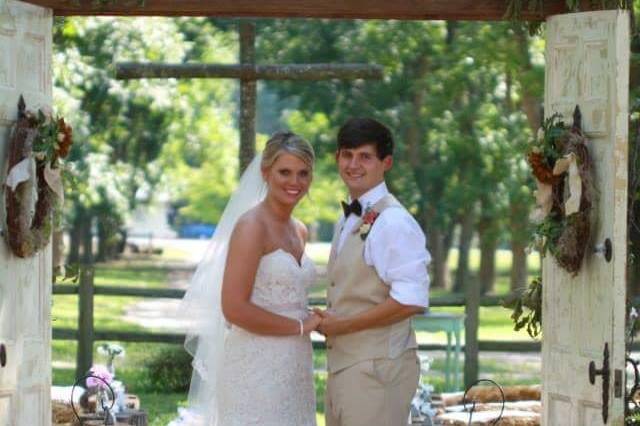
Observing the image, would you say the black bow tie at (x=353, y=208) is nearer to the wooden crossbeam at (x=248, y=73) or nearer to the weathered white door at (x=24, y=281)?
the weathered white door at (x=24, y=281)

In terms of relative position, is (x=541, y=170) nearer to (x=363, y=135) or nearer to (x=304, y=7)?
(x=363, y=135)

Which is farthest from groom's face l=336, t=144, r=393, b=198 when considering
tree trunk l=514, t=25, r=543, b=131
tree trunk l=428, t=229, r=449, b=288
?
tree trunk l=428, t=229, r=449, b=288

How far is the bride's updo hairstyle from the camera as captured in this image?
21.8 ft

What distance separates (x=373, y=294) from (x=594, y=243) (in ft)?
3.20

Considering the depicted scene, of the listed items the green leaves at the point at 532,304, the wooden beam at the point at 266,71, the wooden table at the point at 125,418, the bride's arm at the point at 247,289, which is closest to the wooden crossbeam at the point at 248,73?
the wooden beam at the point at 266,71

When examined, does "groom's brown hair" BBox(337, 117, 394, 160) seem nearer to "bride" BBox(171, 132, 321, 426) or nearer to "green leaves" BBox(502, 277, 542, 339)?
"bride" BBox(171, 132, 321, 426)

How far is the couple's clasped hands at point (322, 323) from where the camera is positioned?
6.49m

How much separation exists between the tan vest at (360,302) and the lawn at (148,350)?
75.9 inches

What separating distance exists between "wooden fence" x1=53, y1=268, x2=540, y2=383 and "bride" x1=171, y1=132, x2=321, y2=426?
5.99m

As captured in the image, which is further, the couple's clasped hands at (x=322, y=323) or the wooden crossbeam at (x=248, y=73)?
the wooden crossbeam at (x=248, y=73)

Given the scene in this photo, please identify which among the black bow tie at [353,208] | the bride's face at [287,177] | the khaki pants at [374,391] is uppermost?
the bride's face at [287,177]

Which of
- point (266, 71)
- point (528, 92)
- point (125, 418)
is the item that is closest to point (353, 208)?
point (125, 418)

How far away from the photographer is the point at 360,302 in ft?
21.4

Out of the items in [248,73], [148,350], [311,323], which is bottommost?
[148,350]
